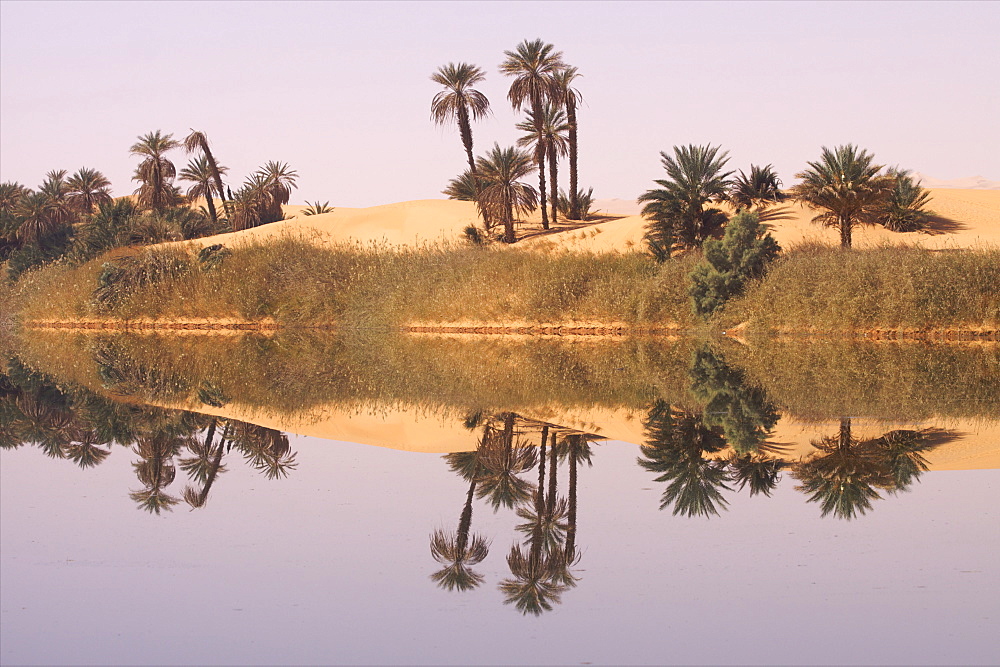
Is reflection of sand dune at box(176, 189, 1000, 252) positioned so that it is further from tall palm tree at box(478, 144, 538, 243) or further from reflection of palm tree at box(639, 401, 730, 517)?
reflection of palm tree at box(639, 401, 730, 517)

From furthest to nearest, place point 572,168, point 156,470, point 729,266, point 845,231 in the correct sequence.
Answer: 1. point 572,168
2. point 845,231
3. point 729,266
4. point 156,470

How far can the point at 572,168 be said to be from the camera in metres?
53.2

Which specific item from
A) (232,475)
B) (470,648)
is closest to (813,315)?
(232,475)

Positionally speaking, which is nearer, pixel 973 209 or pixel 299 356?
pixel 299 356

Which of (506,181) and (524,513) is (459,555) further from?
(506,181)

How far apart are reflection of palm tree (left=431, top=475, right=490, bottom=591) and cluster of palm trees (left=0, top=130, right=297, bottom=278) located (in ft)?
145

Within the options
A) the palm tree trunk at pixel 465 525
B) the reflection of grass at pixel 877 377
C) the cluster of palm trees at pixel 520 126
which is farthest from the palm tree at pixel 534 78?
the palm tree trunk at pixel 465 525

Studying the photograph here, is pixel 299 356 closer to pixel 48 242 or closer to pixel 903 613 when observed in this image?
pixel 903 613

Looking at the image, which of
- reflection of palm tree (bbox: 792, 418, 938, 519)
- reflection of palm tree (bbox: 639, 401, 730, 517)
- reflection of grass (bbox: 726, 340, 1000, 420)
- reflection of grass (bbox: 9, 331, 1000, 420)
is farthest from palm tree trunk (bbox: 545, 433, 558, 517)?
reflection of grass (bbox: 726, 340, 1000, 420)

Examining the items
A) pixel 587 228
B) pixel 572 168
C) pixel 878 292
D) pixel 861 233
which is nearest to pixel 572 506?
pixel 878 292

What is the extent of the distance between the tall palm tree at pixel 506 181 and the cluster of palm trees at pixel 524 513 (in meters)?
31.9

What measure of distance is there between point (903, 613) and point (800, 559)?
1.10 metres

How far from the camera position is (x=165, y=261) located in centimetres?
4431

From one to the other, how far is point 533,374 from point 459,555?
13043 millimetres
